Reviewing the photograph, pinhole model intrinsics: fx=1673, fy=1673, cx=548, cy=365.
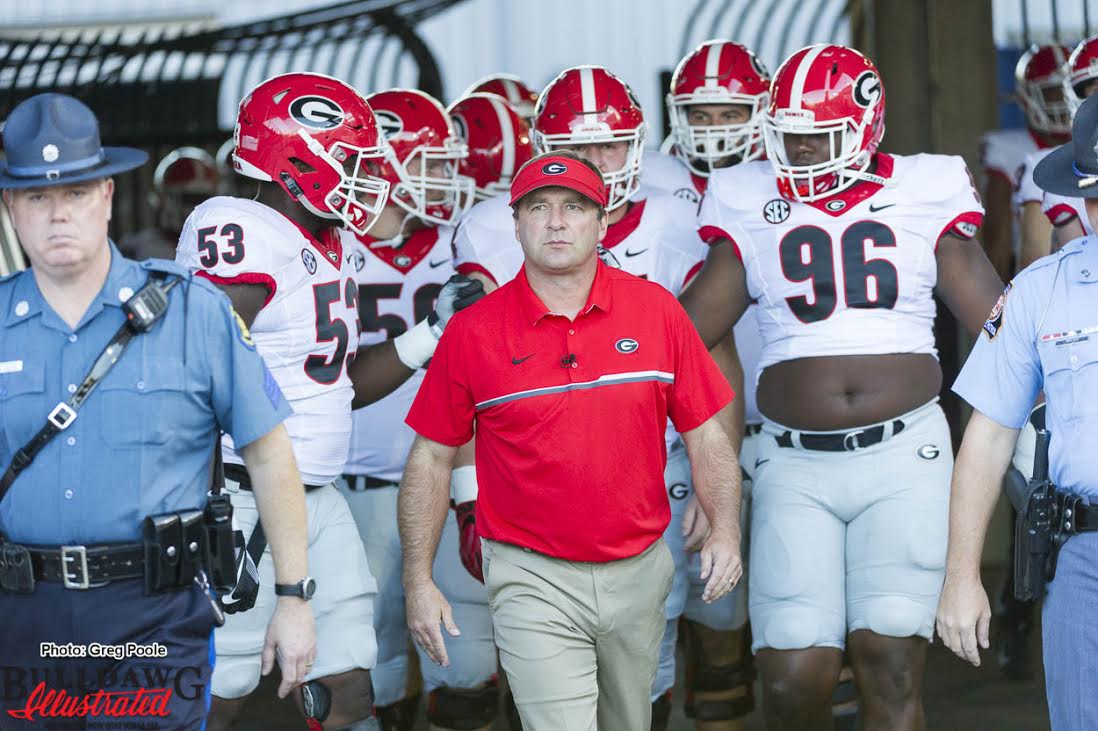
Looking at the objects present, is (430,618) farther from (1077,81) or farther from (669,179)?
(1077,81)

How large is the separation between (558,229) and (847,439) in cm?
117

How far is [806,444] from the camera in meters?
5.00

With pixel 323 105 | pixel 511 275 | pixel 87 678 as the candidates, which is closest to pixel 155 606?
pixel 87 678

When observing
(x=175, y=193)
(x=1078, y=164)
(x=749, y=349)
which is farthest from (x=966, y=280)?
(x=175, y=193)

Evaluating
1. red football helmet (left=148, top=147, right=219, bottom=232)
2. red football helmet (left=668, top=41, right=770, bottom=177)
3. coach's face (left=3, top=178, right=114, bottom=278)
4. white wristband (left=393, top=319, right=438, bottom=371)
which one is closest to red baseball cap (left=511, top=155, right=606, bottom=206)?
white wristband (left=393, top=319, right=438, bottom=371)

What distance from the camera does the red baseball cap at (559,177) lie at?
173 inches

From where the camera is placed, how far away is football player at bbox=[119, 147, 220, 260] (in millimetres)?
10844

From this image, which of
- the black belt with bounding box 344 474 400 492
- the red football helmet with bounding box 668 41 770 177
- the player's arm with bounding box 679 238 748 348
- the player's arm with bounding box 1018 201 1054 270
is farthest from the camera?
the player's arm with bounding box 1018 201 1054 270

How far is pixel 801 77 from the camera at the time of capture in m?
5.14

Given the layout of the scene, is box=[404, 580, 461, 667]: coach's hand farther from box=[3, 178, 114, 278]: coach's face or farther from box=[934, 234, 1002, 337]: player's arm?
box=[934, 234, 1002, 337]: player's arm

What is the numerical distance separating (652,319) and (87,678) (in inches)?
68.1

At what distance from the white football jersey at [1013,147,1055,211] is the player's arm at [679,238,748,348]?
1777mm

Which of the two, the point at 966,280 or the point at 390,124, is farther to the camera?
the point at 390,124

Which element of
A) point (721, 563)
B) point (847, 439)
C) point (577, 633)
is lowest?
point (577, 633)
